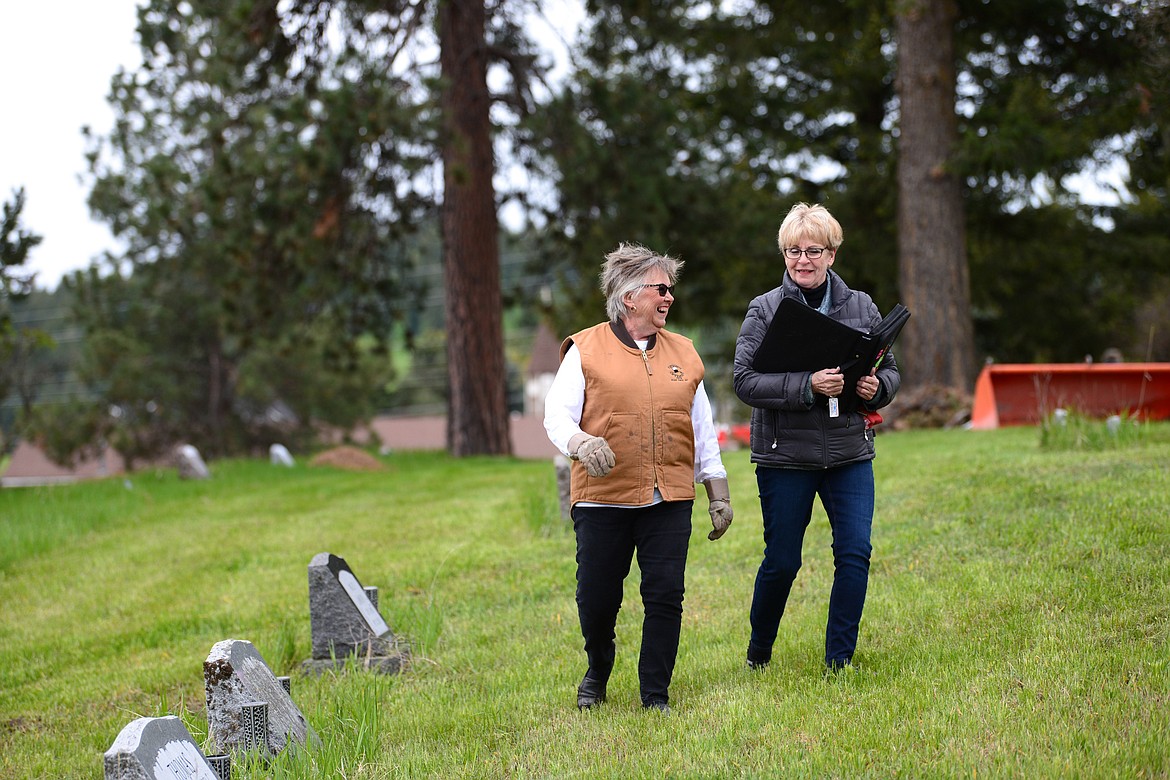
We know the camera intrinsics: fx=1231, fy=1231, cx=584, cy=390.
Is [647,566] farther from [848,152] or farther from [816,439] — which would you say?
[848,152]

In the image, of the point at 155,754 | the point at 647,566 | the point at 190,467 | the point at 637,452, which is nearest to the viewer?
the point at 155,754

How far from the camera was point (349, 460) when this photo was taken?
17891mm

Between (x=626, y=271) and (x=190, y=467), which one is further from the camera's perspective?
(x=190, y=467)

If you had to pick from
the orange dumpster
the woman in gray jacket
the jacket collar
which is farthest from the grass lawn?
the orange dumpster

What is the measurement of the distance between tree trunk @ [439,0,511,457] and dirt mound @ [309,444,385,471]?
148 cm

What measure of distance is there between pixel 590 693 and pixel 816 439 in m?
1.43

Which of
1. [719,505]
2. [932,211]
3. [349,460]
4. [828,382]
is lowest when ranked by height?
[349,460]

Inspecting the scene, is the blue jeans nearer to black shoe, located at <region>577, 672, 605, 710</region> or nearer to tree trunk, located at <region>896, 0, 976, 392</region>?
black shoe, located at <region>577, 672, 605, 710</region>

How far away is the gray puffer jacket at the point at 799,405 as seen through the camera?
16.5 ft

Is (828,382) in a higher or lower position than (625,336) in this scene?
lower

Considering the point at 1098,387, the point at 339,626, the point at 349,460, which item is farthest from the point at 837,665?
the point at 349,460

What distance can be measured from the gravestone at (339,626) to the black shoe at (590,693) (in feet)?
4.56

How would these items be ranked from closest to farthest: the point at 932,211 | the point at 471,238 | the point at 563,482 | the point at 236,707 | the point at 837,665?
the point at 236,707, the point at 837,665, the point at 563,482, the point at 932,211, the point at 471,238

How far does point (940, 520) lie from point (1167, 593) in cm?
258
